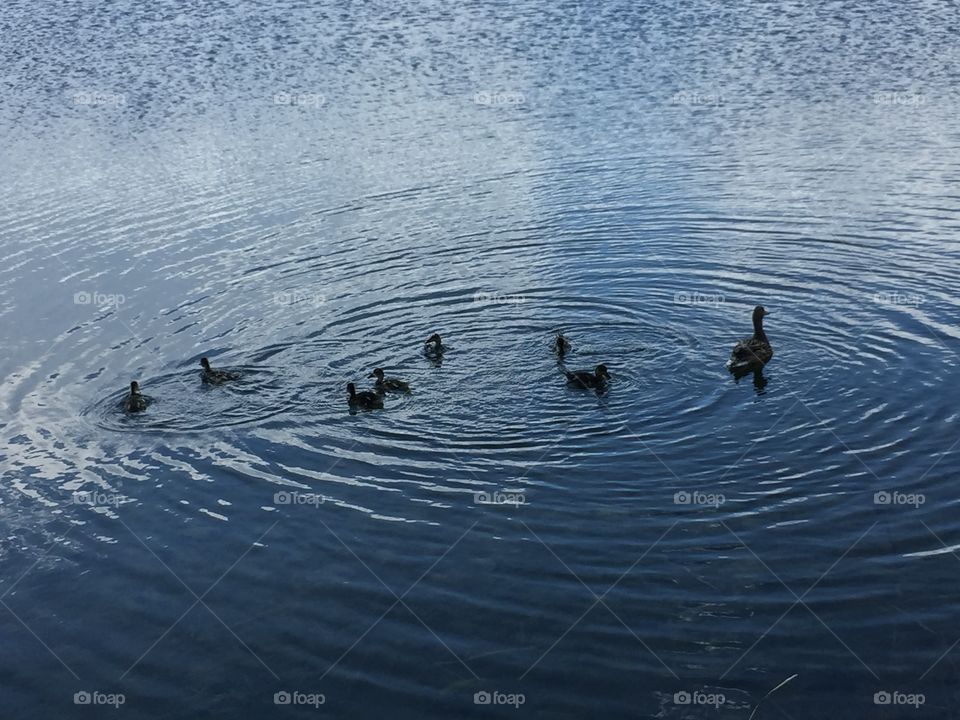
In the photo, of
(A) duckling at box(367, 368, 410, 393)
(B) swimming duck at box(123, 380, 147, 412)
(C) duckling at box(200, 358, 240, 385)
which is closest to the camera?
(A) duckling at box(367, 368, 410, 393)

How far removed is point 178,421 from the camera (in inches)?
722

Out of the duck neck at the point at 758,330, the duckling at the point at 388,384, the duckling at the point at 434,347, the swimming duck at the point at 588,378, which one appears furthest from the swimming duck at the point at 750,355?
the duckling at the point at 388,384

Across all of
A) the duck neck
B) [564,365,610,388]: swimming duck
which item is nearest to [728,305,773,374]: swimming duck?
the duck neck

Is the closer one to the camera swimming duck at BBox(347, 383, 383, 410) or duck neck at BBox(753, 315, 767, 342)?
swimming duck at BBox(347, 383, 383, 410)

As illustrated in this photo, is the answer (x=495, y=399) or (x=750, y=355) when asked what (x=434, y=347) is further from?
(x=750, y=355)

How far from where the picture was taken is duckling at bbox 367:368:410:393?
1825 cm

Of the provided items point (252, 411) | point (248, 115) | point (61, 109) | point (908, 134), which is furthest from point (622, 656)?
point (61, 109)

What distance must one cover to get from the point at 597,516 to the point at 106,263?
52.4 ft

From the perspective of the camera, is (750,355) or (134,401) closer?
(750,355)

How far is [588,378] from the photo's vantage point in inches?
702

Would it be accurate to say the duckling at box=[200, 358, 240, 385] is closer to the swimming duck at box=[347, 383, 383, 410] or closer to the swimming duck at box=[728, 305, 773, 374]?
the swimming duck at box=[347, 383, 383, 410]

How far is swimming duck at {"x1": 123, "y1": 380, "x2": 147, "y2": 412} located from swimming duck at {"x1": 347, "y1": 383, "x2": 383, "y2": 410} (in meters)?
3.54

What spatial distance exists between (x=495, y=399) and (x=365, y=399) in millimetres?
2057

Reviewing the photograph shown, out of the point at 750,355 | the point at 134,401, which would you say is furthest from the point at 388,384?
the point at 750,355
